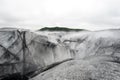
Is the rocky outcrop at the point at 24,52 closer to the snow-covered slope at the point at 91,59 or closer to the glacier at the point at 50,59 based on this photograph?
the glacier at the point at 50,59

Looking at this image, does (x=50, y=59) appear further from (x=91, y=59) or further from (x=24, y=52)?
(x=91, y=59)

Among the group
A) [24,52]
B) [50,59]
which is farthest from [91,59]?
[24,52]

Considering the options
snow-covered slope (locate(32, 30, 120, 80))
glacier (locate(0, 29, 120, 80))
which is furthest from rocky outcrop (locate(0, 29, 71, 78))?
snow-covered slope (locate(32, 30, 120, 80))

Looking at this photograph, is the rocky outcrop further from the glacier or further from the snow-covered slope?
the snow-covered slope

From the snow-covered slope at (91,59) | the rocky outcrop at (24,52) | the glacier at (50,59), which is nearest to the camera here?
the snow-covered slope at (91,59)

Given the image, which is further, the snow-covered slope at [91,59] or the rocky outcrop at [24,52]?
the rocky outcrop at [24,52]

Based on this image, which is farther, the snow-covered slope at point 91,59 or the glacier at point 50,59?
the glacier at point 50,59

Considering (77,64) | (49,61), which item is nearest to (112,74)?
(77,64)

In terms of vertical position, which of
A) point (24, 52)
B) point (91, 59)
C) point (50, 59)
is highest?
point (24, 52)

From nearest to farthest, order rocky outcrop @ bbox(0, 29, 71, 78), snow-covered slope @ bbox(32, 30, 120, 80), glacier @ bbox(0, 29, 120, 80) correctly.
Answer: snow-covered slope @ bbox(32, 30, 120, 80), glacier @ bbox(0, 29, 120, 80), rocky outcrop @ bbox(0, 29, 71, 78)

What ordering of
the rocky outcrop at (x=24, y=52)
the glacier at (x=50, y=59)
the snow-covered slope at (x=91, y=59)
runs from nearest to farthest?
1. the snow-covered slope at (x=91, y=59)
2. the glacier at (x=50, y=59)
3. the rocky outcrop at (x=24, y=52)

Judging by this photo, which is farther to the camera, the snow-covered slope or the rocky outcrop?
the rocky outcrop

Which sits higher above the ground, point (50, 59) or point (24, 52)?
point (24, 52)

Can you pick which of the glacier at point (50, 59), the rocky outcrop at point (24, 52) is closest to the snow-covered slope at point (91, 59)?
the glacier at point (50, 59)
